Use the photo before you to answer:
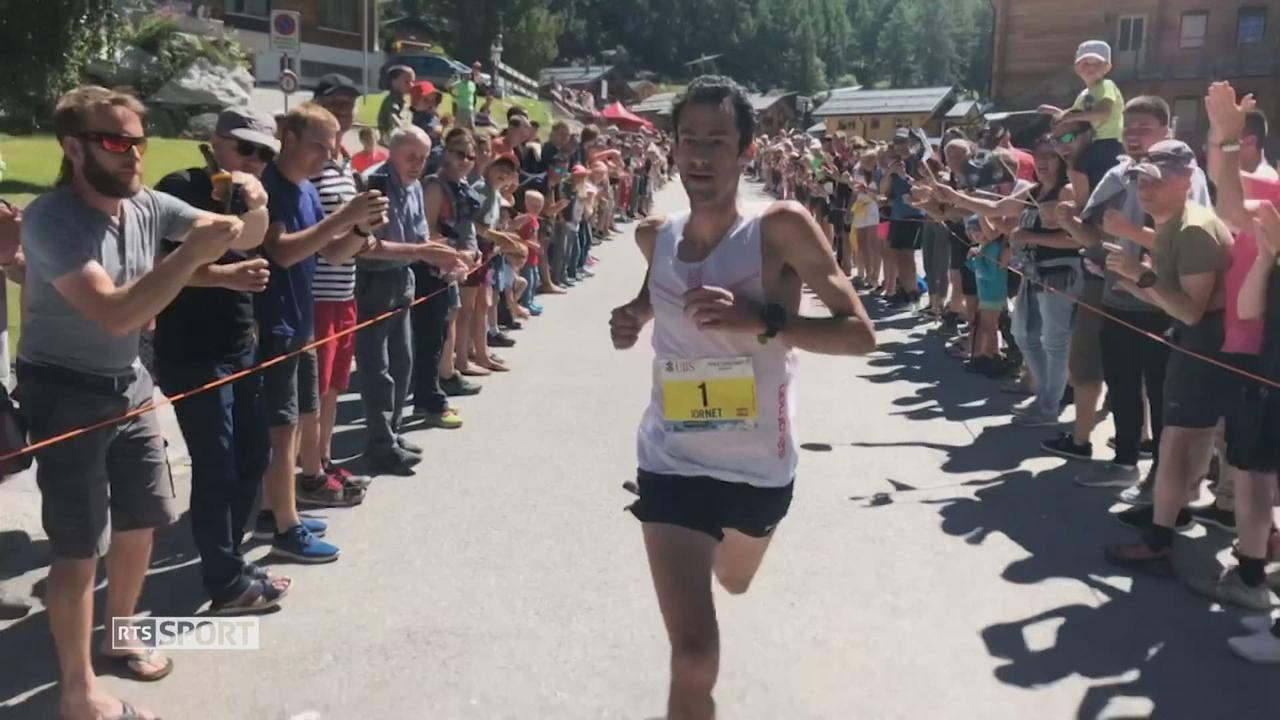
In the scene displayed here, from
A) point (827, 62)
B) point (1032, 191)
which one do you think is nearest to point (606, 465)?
point (1032, 191)

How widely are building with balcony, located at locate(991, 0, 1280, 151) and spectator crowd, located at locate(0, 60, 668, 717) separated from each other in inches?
1882

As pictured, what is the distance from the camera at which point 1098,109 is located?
336 inches

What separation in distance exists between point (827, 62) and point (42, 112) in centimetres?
13647

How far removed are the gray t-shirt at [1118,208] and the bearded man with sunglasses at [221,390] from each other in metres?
4.66

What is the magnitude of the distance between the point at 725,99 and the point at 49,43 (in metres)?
21.8

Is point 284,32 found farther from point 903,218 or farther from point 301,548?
point 301,548

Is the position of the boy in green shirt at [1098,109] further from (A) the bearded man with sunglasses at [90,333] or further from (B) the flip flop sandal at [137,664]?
(B) the flip flop sandal at [137,664]

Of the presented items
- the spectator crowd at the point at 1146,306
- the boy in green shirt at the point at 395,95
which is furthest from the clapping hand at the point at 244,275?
the boy in green shirt at the point at 395,95

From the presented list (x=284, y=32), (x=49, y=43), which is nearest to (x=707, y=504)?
(x=284, y=32)

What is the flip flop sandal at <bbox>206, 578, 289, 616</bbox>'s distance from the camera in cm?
452

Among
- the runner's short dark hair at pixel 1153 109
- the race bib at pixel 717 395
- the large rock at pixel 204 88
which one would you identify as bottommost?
the race bib at pixel 717 395

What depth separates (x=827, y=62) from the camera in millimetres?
150750

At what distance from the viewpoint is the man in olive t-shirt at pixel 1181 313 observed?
16.7ft

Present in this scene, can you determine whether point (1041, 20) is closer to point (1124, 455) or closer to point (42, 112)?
point (42, 112)
